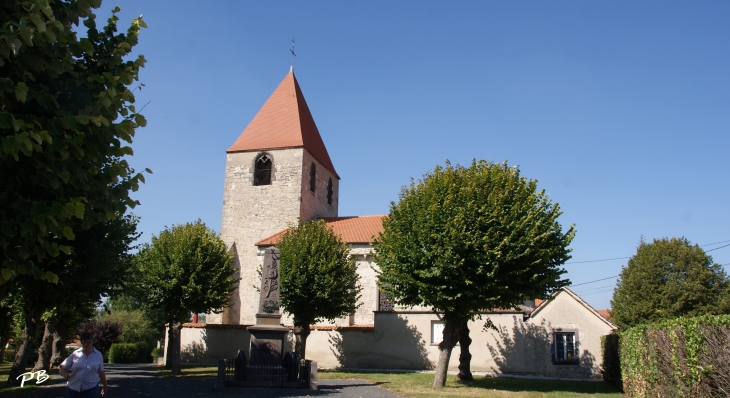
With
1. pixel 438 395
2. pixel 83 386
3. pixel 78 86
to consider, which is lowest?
pixel 438 395

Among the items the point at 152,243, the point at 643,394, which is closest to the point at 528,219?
the point at 643,394

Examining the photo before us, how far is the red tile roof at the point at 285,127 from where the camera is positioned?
33844 mm

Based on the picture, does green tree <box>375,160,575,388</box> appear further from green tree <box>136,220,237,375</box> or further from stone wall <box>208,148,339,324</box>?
stone wall <box>208,148,339,324</box>

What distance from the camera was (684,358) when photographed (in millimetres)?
9734

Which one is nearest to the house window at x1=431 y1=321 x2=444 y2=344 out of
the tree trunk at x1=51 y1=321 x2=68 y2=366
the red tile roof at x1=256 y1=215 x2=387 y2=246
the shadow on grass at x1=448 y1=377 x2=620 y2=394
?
the shadow on grass at x1=448 y1=377 x2=620 y2=394

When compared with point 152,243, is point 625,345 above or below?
below

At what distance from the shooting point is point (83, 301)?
1670cm

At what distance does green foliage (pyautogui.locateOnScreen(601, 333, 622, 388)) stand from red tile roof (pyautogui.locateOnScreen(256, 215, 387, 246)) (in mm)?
11964

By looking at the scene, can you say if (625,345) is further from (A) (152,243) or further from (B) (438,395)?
(A) (152,243)

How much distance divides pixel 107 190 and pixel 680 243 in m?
27.1

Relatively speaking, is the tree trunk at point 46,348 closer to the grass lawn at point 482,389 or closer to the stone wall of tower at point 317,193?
the grass lawn at point 482,389

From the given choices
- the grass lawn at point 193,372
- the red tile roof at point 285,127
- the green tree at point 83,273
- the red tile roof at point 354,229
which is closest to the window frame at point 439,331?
the red tile roof at point 354,229

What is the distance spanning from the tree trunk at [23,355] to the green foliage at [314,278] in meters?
8.95

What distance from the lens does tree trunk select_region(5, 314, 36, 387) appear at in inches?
646
